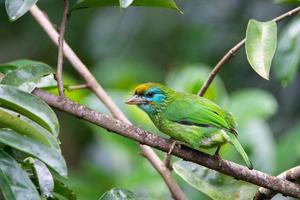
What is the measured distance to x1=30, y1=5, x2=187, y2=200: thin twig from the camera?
7.54ft

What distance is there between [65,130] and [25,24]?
36.4 inches

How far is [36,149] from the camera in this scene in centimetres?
158

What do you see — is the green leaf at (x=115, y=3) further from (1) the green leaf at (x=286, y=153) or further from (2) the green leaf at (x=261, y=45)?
(1) the green leaf at (x=286, y=153)

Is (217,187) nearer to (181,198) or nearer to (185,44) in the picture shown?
(181,198)

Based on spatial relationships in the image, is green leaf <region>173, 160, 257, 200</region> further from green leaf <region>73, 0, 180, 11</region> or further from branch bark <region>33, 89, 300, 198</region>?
green leaf <region>73, 0, 180, 11</region>

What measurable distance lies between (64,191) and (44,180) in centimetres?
15

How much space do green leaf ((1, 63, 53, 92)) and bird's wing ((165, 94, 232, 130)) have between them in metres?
0.72

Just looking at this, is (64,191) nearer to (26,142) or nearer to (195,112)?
(26,142)

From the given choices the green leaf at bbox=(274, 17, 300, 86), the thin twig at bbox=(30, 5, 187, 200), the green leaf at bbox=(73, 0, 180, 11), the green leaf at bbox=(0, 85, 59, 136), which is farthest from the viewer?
the green leaf at bbox=(274, 17, 300, 86)

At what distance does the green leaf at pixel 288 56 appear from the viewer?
2.82 m

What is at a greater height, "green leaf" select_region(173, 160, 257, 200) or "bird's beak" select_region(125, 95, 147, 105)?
"bird's beak" select_region(125, 95, 147, 105)

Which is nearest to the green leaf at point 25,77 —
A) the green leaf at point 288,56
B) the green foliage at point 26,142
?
the green foliage at point 26,142

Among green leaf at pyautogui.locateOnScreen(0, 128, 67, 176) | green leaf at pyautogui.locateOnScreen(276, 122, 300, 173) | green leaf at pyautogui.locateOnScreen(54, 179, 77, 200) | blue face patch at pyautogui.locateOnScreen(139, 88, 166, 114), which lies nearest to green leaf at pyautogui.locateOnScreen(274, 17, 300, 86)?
blue face patch at pyautogui.locateOnScreen(139, 88, 166, 114)

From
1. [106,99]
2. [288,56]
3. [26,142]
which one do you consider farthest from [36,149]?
[288,56]
